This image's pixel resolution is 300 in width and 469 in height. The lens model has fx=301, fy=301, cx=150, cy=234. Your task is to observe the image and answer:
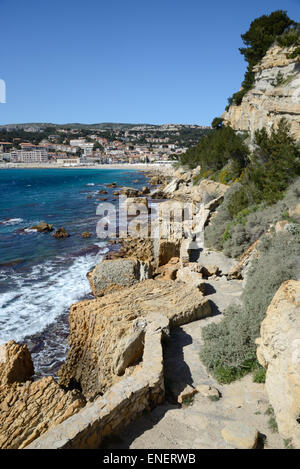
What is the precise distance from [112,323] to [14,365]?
233 cm

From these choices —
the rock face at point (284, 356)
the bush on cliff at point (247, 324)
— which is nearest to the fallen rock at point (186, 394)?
the bush on cliff at point (247, 324)

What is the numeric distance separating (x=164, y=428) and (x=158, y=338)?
201 centimetres

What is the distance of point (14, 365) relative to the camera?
263 inches

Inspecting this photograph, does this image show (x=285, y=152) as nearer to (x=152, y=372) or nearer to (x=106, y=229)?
(x=152, y=372)

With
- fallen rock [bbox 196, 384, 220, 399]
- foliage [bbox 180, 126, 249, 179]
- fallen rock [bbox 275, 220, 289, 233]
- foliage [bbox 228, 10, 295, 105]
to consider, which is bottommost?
fallen rock [bbox 196, 384, 220, 399]

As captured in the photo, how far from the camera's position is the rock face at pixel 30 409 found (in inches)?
186

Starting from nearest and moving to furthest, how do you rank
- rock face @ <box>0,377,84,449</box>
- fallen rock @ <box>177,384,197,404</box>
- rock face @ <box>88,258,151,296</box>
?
rock face @ <box>0,377,84,449</box>, fallen rock @ <box>177,384,197,404</box>, rock face @ <box>88,258,151,296</box>

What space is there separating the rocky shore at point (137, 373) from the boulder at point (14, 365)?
0.02 m

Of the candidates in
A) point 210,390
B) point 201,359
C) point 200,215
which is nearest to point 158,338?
point 201,359

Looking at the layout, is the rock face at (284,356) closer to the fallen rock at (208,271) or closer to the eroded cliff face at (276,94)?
the fallen rock at (208,271)

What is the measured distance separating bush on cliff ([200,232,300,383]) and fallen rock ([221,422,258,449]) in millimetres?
1413

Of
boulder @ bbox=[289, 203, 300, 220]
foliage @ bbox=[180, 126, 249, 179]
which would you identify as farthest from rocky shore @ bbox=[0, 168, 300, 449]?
foliage @ bbox=[180, 126, 249, 179]

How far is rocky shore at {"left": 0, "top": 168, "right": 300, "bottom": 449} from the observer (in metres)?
4.14

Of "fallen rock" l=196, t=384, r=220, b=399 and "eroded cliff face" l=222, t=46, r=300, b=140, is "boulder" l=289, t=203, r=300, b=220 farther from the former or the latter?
"eroded cliff face" l=222, t=46, r=300, b=140
